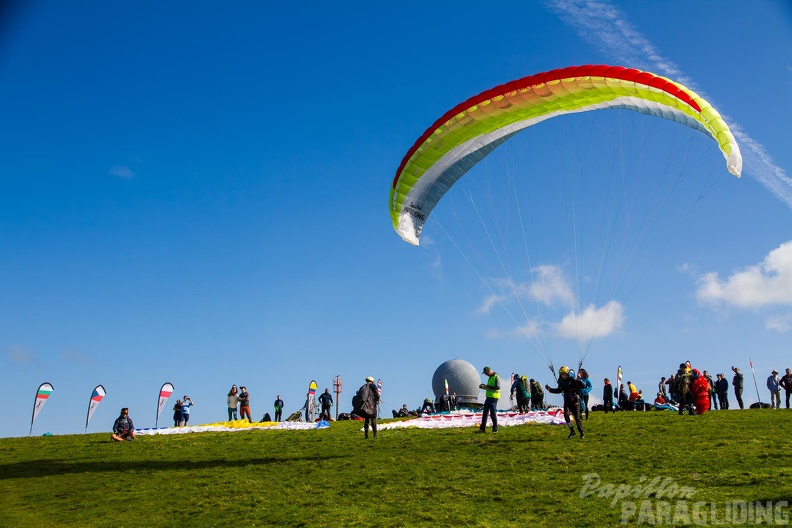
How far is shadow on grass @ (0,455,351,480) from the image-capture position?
14844 millimetres

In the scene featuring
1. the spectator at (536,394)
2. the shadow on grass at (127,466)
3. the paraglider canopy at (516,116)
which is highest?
the paraglider canopy at (516,116)

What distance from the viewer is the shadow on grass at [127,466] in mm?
14844

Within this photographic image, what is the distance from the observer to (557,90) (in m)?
16.8

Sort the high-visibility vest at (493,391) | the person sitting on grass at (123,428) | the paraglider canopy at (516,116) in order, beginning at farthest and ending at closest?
the person sitting on grass at (123,428), the high-visibility vest at (493,391), the paraglider canopy at (516,116)

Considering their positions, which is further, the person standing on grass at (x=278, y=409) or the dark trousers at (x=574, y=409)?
the person standing on grass at (x=278, y=409)

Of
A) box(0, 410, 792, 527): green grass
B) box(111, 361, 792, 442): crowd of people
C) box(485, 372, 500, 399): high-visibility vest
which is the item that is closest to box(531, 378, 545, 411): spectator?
box(111, 361, 792, 442): crowd of people

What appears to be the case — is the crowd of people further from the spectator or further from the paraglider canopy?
the paraglider canopy

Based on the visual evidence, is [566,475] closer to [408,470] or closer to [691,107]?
[408,470]

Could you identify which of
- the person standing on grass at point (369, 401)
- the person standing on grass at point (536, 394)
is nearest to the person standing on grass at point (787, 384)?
the person standing on grass at point (536, 394)

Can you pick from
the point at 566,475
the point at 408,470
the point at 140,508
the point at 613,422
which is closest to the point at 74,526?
the point at 140,508

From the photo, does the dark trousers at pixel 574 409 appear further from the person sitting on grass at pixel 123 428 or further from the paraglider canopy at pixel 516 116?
the person sitting on grass at pixel 123 428

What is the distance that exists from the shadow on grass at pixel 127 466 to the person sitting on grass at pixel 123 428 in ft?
12.7

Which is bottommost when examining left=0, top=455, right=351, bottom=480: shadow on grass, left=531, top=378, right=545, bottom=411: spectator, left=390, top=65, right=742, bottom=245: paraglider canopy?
left=0, top=455, right=351, bottom=480: shadow on grass

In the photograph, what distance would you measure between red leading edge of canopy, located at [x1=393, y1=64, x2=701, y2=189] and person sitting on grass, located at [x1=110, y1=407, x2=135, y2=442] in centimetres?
1296
